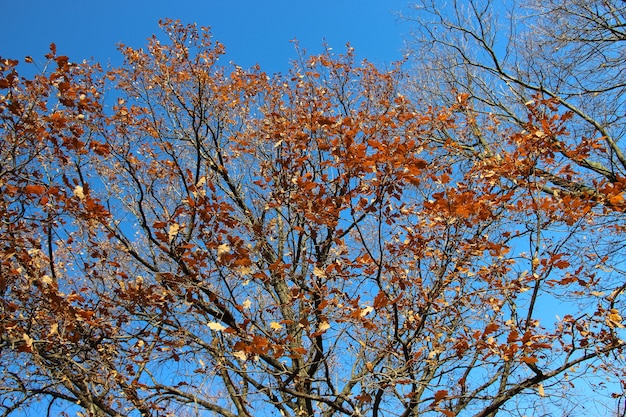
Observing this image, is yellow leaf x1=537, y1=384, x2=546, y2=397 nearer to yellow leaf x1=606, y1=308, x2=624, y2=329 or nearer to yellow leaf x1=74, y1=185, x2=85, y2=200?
yellow leaf x1=606, y1=308, x2=624, y2=329

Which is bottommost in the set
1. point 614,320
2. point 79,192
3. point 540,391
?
point 540,391

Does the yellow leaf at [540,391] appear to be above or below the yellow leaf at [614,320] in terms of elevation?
below

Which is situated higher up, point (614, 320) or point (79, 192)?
point (79, 192)

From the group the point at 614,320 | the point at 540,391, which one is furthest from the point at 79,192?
the point at 614,320

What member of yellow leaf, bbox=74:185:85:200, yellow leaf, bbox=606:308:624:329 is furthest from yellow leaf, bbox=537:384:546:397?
yellow leaf, bbox=74:185:85:200

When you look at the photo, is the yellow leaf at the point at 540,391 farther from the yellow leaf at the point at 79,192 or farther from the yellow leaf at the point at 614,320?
the yellow leaf at the point at 79,192

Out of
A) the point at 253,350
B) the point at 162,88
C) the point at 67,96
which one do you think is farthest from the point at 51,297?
the point at 162,88

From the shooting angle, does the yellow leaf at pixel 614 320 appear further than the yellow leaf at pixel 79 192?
Yes

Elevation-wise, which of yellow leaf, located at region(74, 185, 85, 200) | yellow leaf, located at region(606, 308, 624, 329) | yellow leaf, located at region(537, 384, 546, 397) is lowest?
yellow leaf, located at region(537, 384, 546, 397)

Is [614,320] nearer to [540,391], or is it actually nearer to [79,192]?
[540,391]

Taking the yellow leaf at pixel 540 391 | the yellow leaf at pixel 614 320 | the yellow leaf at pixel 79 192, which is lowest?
the yellow leaf at pixel 540 391

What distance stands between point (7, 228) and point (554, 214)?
4346 millimetres

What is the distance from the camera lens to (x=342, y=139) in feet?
10.7

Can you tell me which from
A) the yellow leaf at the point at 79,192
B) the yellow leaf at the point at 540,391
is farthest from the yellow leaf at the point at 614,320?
the yellow leaf at the point at 79,192
